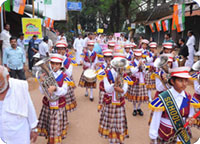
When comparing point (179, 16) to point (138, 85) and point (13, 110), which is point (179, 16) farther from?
point (13, 110)

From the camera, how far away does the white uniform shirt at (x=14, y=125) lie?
232cm

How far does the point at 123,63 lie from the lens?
3428 millimetres

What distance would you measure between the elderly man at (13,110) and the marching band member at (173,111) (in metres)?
1.68

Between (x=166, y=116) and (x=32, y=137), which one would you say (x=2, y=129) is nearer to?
(x=32, y=137)

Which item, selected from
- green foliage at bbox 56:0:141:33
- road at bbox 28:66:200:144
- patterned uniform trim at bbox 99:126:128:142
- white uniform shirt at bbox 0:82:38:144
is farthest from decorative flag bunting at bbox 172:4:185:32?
green foliage at bbox 56:0:141:33

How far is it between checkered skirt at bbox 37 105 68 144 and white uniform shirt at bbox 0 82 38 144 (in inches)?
41.9

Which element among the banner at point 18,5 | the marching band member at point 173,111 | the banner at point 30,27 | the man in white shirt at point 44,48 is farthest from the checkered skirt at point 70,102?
the banner at point 18,5

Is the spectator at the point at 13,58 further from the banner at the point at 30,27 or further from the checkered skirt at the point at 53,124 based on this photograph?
the checkered skirt at the point at 53,124

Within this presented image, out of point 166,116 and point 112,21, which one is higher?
point 112,21

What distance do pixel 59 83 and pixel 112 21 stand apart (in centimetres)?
3064

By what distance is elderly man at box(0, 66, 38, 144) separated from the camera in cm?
230

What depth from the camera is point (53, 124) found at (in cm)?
359

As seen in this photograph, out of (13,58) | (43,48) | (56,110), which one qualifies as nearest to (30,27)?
(43,48)

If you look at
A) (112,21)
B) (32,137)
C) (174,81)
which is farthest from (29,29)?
(112,21)
